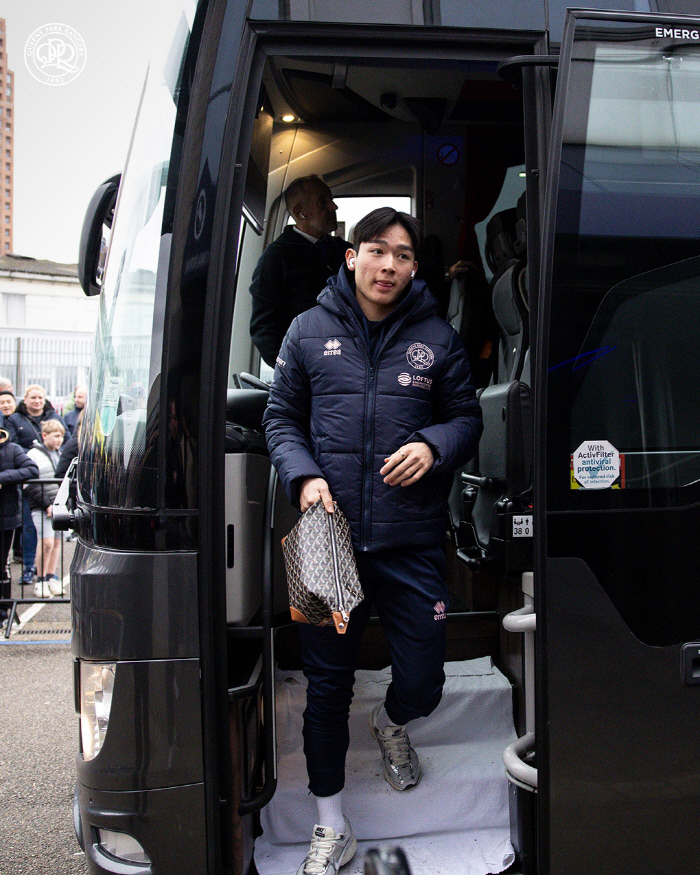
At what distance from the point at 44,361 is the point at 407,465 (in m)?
16.5

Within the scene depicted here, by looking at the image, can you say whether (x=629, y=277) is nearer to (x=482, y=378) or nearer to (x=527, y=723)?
(x=527, y=723)

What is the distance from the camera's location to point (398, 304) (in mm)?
2199

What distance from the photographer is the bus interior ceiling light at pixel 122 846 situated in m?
1.78

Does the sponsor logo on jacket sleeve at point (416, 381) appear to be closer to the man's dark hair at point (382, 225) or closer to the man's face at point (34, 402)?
the man's dark hair at point (382, 225)

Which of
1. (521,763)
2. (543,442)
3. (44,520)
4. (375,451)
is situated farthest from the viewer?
(44,520)

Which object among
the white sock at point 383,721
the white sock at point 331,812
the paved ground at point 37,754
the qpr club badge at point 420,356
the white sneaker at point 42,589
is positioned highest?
the qpr club badge at point 420,356

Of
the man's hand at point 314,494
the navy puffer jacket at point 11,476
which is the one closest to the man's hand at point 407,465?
the man's hand at point 314,494

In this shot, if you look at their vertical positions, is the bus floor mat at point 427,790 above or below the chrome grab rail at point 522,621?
below

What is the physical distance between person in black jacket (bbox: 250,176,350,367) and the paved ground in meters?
2.13

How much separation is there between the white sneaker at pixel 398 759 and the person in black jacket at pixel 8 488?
463cm

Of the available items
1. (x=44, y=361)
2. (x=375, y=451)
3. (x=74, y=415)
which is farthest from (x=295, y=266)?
(x=44, y=361)

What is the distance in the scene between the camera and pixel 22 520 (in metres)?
6.35

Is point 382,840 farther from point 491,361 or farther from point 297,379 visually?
point 491,361

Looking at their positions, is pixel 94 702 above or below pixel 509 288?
below
